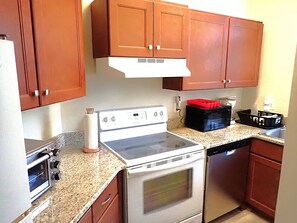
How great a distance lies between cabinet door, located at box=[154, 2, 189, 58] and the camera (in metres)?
1.79

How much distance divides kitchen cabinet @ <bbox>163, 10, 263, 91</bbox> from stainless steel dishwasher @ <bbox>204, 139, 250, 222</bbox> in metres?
0.65

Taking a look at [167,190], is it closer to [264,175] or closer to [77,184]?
[77,184]

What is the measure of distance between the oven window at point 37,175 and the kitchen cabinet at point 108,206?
0.28 meters

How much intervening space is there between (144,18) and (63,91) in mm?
853

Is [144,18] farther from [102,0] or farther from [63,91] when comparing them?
[63,91]

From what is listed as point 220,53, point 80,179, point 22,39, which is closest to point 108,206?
point 80,179

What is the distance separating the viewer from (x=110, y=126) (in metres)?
1.97

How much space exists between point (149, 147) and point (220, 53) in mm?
1211

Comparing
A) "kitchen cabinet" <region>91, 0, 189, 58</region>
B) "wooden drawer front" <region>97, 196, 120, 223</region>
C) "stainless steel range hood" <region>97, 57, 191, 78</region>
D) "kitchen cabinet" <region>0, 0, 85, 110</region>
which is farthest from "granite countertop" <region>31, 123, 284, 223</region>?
"kitchen cabinet" <region>91, 0, 189, 58</region>

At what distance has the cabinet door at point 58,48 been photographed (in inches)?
45.4

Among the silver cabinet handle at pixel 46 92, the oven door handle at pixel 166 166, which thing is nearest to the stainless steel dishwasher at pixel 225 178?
the oven door handle at pixel 166 166

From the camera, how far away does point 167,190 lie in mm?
1798

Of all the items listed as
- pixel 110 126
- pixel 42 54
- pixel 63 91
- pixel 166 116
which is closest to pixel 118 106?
pixel 110 126

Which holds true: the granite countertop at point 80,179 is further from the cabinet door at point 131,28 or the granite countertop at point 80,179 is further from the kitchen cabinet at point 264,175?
the cabinet door at point 131,28
